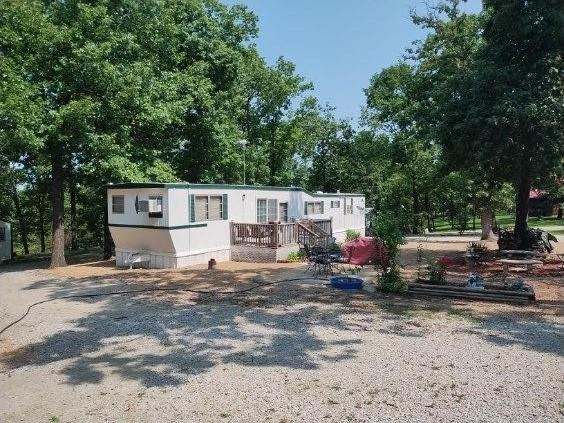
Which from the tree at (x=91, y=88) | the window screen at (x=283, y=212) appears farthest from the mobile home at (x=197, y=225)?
the tree at (x=91, y=88)

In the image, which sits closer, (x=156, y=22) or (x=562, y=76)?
(x=562, y=76)

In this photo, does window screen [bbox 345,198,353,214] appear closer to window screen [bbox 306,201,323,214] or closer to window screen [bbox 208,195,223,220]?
window screen [bbox 306,201,323,214]

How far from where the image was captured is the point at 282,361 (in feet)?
21.9

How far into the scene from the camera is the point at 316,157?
4347 cm

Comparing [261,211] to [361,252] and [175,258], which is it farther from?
[361,252]

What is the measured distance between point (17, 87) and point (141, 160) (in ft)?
18.5

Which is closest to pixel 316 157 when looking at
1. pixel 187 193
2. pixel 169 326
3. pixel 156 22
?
pixel 156 22

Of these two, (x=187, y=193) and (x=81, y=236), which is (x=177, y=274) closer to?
(x=187, y=193)

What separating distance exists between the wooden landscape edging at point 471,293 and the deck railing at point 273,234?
722 cm

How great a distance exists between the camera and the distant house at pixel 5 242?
23734 mm

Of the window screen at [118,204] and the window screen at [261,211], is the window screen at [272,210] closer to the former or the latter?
the window screen at [261,211]

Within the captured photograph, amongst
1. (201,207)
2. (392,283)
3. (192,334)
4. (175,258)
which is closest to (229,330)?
(192,334)

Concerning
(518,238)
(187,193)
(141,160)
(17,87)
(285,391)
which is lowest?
(285,391)

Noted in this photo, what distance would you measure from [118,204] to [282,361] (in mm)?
12889
